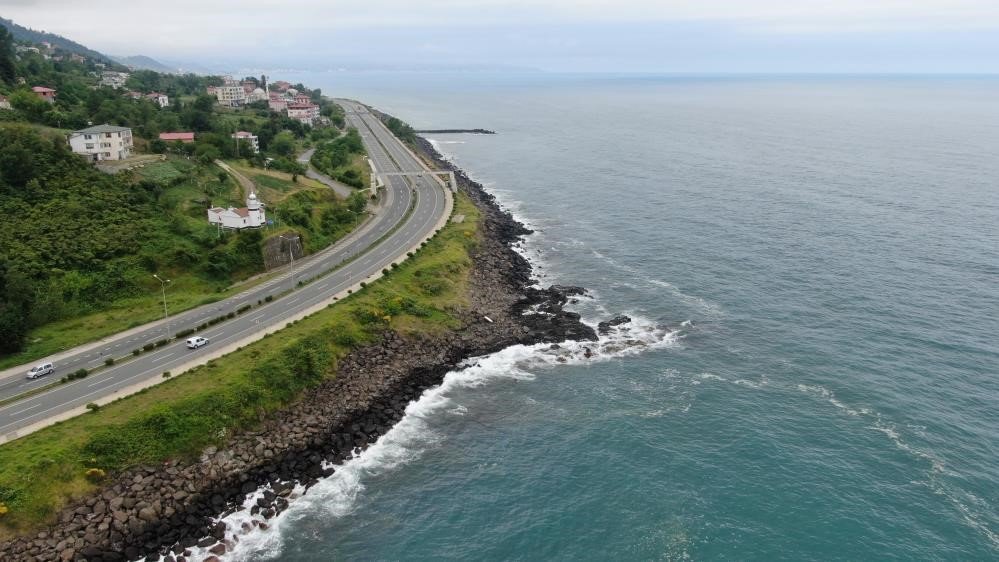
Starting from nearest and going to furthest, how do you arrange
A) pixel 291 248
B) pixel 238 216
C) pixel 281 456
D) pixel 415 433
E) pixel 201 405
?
pixel 281 456, pixel 201 405, pixel 415 433, pixel 238 216, pixel 291 248

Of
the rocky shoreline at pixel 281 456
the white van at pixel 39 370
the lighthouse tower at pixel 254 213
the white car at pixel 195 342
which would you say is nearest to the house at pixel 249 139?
the lighthouse tower at pixel 254 213

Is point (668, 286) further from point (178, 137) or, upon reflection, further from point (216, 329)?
point (178, 137)

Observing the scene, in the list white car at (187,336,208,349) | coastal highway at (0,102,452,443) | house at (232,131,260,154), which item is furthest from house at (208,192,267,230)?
house at (232,131,260,154)

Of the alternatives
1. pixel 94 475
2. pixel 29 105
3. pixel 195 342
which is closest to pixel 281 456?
pixel 94 475

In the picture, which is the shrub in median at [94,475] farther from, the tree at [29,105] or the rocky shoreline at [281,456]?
the tree at [29,105]

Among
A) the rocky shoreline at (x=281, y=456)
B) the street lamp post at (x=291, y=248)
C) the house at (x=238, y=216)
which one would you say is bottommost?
the rocky shoreline at (x=281, y=456)

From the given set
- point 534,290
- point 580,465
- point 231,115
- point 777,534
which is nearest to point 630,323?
point 534,290
